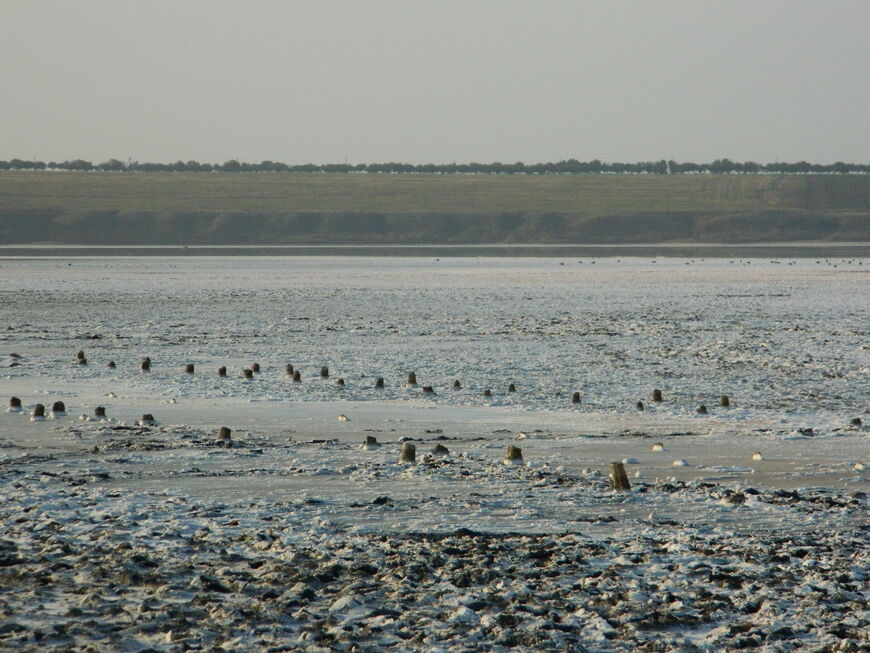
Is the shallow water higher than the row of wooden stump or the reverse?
the reverse

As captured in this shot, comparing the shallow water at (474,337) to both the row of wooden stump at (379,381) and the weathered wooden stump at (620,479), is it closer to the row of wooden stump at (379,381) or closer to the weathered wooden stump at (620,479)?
the row of wooden stump at (379,381)

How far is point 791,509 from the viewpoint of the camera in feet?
28.5

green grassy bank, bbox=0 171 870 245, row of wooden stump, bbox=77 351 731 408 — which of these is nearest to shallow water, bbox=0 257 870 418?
row of wooden stump, bbox=77 351 731 408

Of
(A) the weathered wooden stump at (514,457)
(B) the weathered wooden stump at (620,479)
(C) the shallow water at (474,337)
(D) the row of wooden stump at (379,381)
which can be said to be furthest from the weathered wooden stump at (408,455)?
(D) the row of wooden stump at (379,381)

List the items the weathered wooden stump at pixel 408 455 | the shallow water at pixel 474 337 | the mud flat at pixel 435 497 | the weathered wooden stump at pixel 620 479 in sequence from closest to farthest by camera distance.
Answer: the mud flat at pixel 435 497 → the weathered wooden stump at pixel 620 479 → the weathered wooden stump at pixel 408 455 → the shallow water at pixel 474 337

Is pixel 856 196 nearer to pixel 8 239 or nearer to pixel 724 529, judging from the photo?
pixel 8 239

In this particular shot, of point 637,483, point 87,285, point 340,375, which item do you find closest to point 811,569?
point 637,483

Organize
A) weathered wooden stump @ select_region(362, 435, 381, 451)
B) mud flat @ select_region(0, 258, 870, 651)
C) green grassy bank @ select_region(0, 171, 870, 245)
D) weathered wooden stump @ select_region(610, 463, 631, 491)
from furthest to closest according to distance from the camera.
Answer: green grassy bank @ select_region(0, 171, 870, 245) → weathered wooden stump @ select_region(362, 435, 381, 451) → weathered wooden stump @ select_region(610, 463, 631, 491) → mud flat @ select_region(0, 258, 870, 651)

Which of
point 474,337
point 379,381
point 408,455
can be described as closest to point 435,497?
point 408,455

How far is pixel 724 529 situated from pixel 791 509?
804 millimetres

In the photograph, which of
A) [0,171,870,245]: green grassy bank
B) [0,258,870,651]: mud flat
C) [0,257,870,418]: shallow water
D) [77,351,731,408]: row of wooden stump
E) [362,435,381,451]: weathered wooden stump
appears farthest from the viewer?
[0,171,870,245]: green grassy bank

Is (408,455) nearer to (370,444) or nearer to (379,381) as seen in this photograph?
(370,444)

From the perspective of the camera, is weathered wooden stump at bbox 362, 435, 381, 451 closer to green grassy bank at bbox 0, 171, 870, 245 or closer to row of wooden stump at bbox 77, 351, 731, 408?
row of wooden stump at bbox 77, 351, 731, 408

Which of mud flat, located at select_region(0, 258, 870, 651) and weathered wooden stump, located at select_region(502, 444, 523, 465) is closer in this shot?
mud flat, located at select_region(0, 258, 870, 651)
